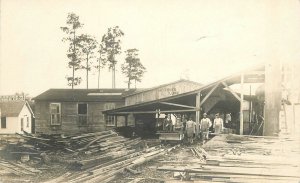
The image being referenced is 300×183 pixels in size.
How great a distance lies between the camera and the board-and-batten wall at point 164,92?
25.6 m

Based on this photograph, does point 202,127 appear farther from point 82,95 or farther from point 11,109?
point 82,95

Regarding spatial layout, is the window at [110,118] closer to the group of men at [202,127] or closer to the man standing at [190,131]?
the group of men at [202,127]

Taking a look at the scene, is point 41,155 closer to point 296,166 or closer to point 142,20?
point 142,20

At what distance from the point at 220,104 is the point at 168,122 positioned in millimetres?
4696

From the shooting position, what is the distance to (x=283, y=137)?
1012 centimetres

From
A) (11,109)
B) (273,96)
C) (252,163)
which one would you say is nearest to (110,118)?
(11,109)

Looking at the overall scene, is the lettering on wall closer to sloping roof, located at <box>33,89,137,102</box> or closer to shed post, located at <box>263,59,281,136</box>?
sloping roof, located at <box>33,89,137,102</box>

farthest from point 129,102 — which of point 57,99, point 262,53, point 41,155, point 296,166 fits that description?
point 296,166

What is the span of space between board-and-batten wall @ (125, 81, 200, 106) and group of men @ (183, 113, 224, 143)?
27.9 feet

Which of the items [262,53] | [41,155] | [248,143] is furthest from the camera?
[41,155]

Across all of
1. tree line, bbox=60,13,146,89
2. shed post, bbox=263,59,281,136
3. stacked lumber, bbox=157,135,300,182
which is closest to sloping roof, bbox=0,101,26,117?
tree line, bbox=60,13,146,89

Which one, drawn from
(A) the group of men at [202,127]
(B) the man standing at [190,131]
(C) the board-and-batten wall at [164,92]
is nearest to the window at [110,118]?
(C) the board-and-batten wall at [164,92]

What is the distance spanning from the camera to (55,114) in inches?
1104

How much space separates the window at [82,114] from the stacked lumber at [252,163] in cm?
1877
